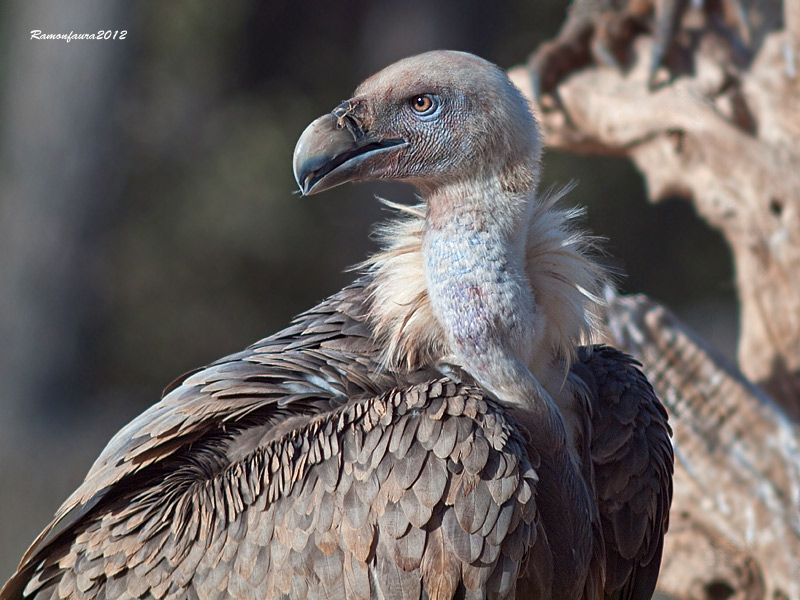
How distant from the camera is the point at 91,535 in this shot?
3.61 meters

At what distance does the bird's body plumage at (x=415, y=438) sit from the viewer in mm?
3166

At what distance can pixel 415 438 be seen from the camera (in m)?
3.19

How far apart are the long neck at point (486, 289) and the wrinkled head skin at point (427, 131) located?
107 mm

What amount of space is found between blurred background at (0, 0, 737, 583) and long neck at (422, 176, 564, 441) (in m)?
9.60

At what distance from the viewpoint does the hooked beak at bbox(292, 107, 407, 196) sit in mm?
3398

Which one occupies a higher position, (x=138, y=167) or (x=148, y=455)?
(x=138, y=167)

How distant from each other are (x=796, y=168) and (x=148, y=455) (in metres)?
4.02

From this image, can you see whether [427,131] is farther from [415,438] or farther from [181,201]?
[181,201]

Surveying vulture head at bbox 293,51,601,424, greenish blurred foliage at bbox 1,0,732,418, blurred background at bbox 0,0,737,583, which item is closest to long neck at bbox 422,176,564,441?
vulture head at bbox 293,51,601,424

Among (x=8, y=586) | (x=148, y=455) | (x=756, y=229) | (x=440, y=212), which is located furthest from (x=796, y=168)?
(x=8, y=586)

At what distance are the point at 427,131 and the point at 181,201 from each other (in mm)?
12735

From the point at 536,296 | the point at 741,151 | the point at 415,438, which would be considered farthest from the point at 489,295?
the point at 741,151

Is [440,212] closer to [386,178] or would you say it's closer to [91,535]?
[386,178]
